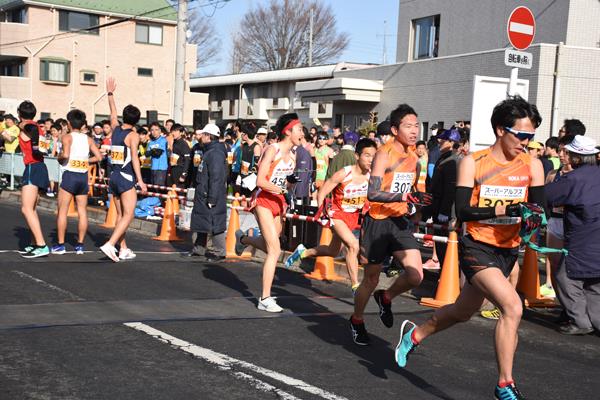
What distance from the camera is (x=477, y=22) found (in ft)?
86.2

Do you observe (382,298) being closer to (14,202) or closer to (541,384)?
(541,384)

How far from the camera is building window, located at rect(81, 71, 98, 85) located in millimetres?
48406

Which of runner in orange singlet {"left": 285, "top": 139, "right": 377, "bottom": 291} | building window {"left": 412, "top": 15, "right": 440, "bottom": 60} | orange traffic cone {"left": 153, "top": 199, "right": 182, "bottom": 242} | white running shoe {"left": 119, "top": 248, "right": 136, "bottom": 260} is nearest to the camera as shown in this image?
runner in orange singlet {"left": 285, "top": 139, "right": 377, "bottom": 291}

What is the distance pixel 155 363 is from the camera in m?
6.10

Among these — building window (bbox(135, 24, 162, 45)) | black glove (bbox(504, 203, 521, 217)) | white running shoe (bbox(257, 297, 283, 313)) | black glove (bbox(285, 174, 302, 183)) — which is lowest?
white running shoe (bbox(257, 297, 283, 313))

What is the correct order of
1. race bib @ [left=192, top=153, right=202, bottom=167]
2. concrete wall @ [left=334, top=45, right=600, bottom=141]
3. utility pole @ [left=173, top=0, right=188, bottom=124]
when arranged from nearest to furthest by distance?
race bib @ [left=192, top=153, right=202, bottom=167]
concrete wall @ [left=334, top=45, right=600, bottom=141]
utility pole @ [left=173, top=0, right=188, bottom=124]

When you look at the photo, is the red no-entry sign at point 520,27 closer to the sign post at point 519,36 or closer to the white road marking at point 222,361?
the sign post at point 519,36

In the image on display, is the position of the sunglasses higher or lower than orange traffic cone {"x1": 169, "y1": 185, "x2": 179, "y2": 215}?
higher

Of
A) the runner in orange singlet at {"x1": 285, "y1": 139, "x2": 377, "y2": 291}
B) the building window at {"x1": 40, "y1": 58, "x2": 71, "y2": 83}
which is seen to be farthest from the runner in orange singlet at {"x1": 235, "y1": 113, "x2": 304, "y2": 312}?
the building window at {"x1": 40, "y1": 58, "x2": 71, "y2": 83}

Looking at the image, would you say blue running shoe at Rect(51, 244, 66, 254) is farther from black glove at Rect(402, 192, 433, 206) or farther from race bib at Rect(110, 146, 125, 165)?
black glove at Rect(402, 192, 433, 206)

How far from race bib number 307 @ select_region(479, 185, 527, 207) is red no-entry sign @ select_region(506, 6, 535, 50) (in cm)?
641

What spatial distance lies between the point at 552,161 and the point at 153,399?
31.8 feet

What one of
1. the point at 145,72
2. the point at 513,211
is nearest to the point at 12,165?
the point at 513,211

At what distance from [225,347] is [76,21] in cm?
4543
